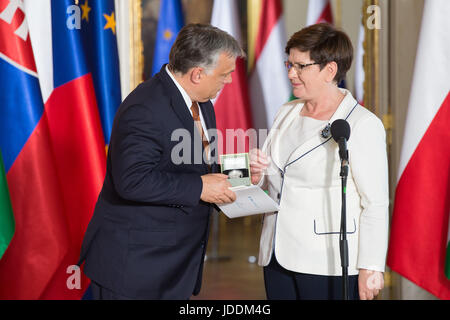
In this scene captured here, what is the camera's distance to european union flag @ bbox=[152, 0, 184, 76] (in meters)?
3.81

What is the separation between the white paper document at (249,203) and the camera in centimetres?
184

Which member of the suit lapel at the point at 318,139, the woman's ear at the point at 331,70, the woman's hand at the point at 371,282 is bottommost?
the woman's hand at the point at 371,282

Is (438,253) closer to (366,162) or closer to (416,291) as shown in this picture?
(416,291)

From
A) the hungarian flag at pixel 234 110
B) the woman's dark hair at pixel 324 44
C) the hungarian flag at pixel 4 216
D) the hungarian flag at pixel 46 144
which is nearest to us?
the woman's dark hair at pixel 324 44

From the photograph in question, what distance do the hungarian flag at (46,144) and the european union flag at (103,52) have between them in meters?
0.11

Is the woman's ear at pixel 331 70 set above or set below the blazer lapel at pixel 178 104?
above

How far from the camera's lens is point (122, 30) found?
3.34m

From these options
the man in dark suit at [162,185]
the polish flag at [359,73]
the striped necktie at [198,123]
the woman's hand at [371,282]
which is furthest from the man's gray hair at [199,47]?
the polish flag at [359,73]

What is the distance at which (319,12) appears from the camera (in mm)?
4148

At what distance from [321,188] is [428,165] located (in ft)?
3.74

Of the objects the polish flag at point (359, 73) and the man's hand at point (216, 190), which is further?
the polish flag at point (359, 73)

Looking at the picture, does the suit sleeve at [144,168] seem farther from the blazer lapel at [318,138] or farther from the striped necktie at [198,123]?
the blazer lapel at [318,138]
